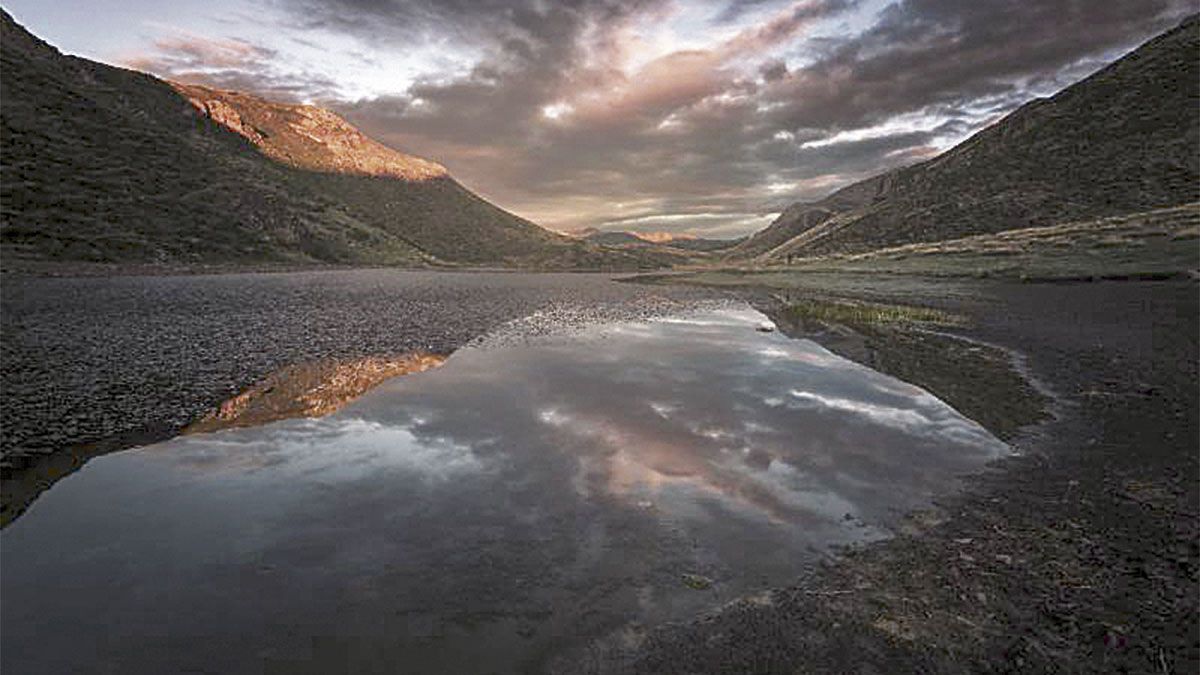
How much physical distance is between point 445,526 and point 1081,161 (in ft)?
372

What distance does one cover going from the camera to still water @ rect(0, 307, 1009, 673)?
17.3 feet

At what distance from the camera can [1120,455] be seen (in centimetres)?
1034

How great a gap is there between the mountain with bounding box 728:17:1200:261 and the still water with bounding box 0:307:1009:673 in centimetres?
8576

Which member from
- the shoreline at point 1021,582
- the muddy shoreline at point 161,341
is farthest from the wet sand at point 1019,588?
the muddy shoreline at point 161,341

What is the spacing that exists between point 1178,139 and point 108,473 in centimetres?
11423

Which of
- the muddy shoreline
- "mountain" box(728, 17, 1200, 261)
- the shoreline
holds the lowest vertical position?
the shoreline

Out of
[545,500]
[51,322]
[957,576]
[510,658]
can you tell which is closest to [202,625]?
[510,658]

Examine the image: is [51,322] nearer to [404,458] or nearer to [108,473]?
[108,473]

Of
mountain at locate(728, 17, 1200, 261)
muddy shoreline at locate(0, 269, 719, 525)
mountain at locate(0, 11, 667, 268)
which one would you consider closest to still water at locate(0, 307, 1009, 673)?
muddy shoreline at locate(0, 269, 719, 525)

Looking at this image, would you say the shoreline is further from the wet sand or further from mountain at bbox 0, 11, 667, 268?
mountain at bbox 0, 11, 667, 268

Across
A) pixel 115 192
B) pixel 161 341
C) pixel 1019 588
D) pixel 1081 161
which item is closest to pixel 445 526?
pixel 1019 588

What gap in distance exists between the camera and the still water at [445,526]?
17.3ft

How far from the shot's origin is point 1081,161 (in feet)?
292

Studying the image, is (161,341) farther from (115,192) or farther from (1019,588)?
(115,192)
